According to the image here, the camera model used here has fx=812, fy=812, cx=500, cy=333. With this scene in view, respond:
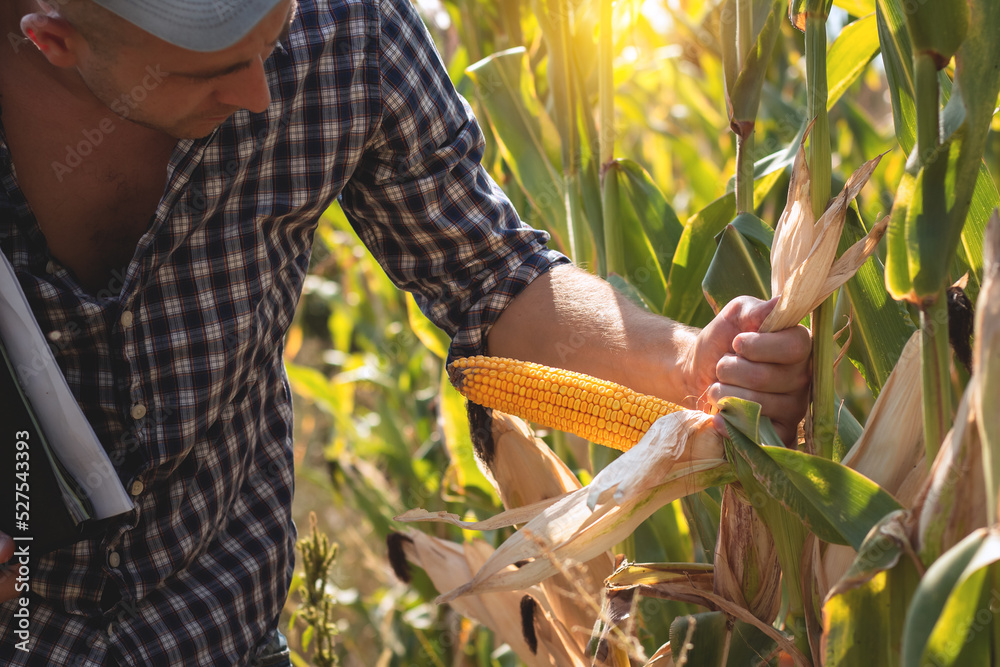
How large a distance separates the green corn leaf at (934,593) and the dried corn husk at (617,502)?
0.31 meters

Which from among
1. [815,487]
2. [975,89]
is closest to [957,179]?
[975,89]

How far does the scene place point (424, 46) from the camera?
1.34m

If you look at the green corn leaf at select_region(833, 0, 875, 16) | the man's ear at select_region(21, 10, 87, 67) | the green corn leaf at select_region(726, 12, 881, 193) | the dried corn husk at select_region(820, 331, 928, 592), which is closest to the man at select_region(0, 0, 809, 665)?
the man's ear at select_region(21, 10, 87, 67)

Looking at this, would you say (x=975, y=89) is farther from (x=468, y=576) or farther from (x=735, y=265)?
(x=468, y=576)

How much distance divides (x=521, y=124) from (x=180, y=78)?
3.12ft

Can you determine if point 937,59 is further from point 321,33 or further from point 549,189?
point 549,189

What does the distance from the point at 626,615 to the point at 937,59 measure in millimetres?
726

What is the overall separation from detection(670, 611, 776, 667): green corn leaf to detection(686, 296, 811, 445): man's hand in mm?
248

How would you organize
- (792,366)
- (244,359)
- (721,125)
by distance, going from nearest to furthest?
(792,366)
(244,359)
(721,125)

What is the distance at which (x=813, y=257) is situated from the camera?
930 mm

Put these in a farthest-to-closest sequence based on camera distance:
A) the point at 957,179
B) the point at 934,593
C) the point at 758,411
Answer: the point at 758,411 < the point at 957,179 < the point at 934,593

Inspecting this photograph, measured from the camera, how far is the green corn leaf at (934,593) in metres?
0.62

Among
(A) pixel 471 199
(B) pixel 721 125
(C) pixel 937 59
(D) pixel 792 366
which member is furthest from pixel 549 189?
(B) pixel 721 125

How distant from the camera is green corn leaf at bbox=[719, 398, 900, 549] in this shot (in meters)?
0.78
